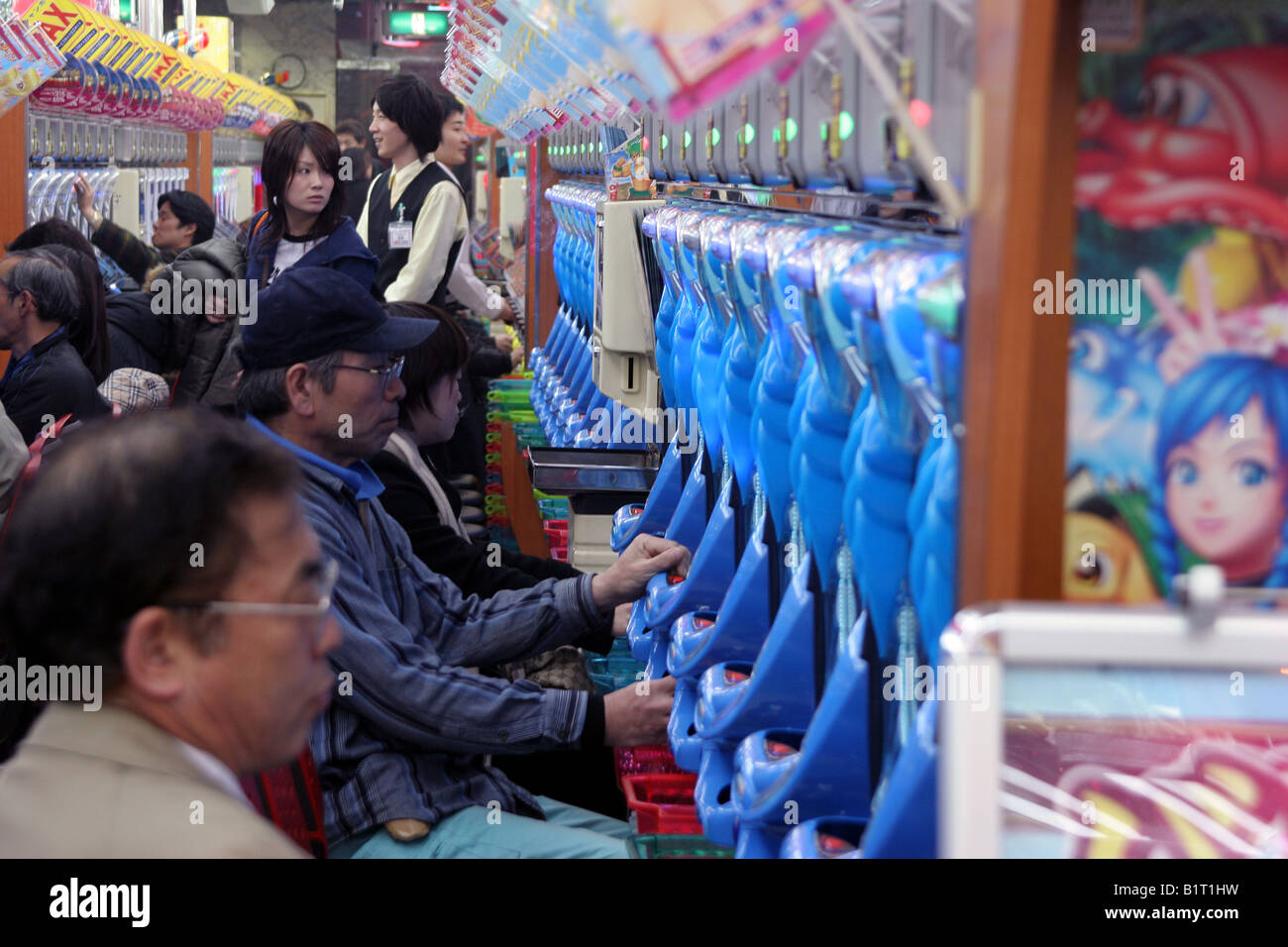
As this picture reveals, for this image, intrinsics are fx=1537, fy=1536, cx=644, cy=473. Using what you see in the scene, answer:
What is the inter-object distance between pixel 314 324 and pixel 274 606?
4.76 feet

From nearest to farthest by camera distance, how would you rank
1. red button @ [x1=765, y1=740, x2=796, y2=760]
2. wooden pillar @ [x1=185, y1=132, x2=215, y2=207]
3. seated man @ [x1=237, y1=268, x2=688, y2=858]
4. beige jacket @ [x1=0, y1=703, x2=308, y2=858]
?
beige jacket @ [x1=0, y1=703, x2=308, y2=858] < red button @ [x1=765, y1=740, x2=796, y2=760] < seated man @ [x1=237, y1=268, x2=688, y2=858] < wooden pillar @ [x1=185, y1=132, x2=215, y2=207]

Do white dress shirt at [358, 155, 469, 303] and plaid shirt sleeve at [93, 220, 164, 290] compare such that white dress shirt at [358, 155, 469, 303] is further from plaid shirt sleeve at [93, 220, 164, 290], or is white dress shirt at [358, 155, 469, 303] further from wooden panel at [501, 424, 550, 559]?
plaid shirt sleeve at [93, 220, 164, 290]

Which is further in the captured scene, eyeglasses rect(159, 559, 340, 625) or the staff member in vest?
the staff member in vest

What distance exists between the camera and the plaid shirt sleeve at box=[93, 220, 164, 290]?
7664 millimetres

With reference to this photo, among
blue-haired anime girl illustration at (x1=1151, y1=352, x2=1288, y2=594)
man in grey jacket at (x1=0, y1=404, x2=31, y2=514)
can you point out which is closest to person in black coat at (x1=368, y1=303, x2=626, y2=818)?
man in grey jacket at (x1=0, y1=404, x2=31, y2=514)

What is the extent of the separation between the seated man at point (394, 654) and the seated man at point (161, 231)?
17.1 ft

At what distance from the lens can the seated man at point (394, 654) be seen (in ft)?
8.11

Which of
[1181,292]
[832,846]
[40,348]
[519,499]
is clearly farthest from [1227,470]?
[519,499]

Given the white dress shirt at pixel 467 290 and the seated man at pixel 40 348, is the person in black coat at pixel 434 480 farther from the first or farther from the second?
the white dress shirt at pixel 467 290

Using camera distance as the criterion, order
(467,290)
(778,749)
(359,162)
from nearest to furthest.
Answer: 1. (778,749)
2. (467,290)
3. (359,162)

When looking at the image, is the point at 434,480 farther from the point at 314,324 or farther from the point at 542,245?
the point at 542,245

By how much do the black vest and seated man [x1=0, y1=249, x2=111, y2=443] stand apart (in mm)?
1487

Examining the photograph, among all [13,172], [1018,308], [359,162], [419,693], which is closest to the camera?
[1018,308]

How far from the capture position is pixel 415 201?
6094 mm
